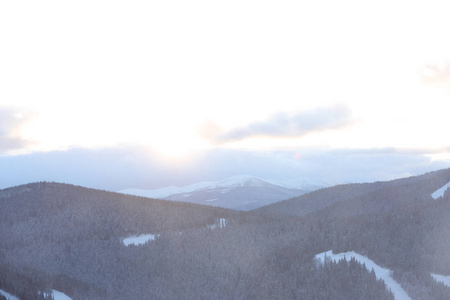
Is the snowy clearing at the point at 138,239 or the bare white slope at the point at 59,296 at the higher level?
the snowy clearing at the point at 138,239

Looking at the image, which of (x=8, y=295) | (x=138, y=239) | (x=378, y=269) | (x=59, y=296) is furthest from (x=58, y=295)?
(x=378, y=269)

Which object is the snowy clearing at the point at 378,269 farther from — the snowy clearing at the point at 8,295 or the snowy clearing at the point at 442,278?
the snowy clearing at the point at 8,295

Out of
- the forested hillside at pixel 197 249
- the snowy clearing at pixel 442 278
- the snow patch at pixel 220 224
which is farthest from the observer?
the snow patch at pixel 220 224

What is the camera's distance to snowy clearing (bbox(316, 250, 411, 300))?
29.1 m

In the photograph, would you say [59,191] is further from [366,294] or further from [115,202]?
[366,294]

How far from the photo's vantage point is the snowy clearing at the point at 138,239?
45.5 metres

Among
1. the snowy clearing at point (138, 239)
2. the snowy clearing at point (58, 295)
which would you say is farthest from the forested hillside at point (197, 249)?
the snowy clearing at point (138, 239)

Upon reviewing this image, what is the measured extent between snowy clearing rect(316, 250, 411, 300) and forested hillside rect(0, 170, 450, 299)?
1.88 ft

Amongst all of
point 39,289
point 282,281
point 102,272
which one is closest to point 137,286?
point 102,272

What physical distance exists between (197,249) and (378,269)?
16.7 metres

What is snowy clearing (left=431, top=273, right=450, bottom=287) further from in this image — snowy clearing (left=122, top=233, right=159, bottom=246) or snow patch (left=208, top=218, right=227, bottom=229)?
snowy clearing (left=122, top=233, right=159, bottom=246)

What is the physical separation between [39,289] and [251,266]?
54.3ft

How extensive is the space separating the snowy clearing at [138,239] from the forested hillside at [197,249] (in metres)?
0.93

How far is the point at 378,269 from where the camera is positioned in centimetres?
3219
